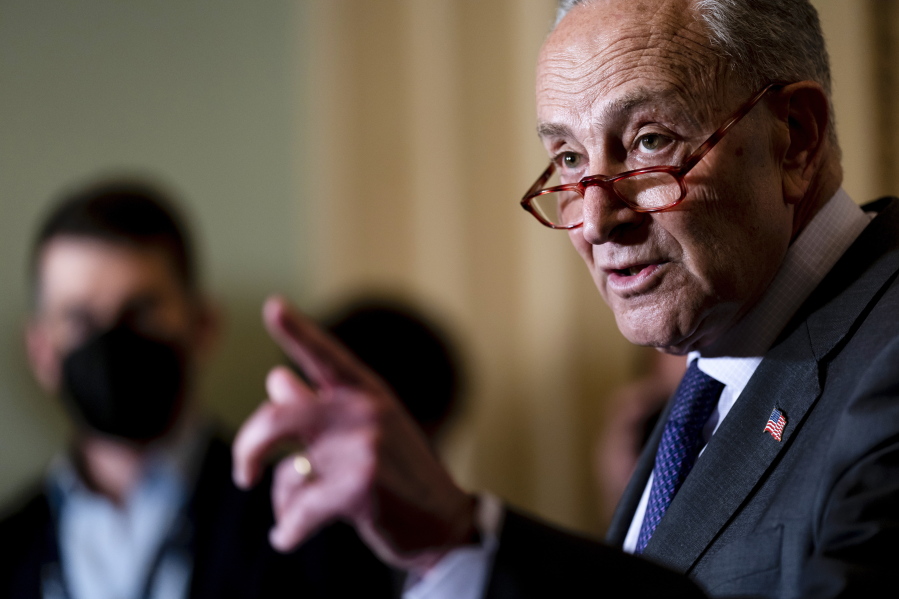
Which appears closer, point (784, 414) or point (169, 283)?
point (784, 414)

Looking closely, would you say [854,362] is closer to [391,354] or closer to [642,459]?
[642,459]

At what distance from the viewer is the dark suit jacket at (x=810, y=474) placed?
913mm

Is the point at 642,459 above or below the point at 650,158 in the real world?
below

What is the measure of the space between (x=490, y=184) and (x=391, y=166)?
21.5 inches

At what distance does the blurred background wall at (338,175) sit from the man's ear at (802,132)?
213 centimetres

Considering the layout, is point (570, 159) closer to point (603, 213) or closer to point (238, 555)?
point (603, 213)

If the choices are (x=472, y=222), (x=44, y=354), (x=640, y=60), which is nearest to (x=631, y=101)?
(x=640, y=60)

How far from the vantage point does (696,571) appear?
114 cm

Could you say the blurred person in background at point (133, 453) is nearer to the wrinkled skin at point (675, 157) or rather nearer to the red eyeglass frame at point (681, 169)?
the wrinkled skin at point (675, 157)

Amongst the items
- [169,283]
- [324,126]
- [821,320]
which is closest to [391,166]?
[324,126]

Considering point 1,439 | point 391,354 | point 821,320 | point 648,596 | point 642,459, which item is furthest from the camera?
point 1,439

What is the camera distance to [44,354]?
9.13ft

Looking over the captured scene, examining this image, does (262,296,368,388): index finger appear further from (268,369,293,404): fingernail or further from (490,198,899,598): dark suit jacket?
(490,198,899,598): dark suit jacket

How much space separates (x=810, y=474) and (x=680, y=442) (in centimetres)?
30
